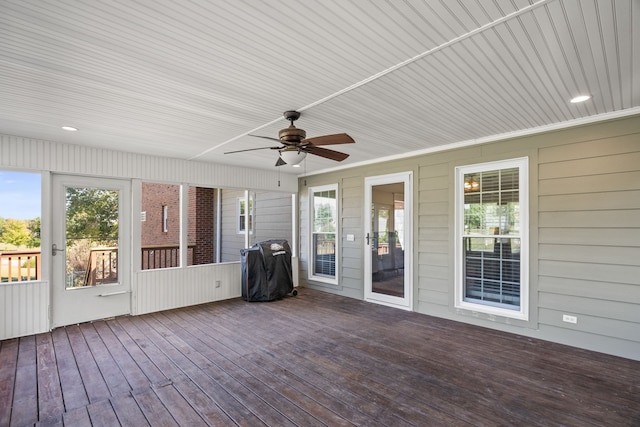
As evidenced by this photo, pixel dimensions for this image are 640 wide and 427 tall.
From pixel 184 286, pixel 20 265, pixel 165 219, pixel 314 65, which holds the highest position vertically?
pixel 314 65

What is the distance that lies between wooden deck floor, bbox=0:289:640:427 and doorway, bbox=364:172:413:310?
1014 mm

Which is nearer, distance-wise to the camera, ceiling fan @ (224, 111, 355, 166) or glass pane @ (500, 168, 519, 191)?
ceiling fan @ (224, 111, 355, 166)

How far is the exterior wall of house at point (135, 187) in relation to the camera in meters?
4.12

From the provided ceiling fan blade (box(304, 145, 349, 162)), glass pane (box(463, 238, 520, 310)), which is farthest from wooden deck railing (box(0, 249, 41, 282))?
glass pane (box(463, 238, 520, 310))

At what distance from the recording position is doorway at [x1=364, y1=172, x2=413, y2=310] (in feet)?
17.3

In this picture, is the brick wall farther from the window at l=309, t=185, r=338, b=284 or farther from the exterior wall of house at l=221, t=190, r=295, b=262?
the window at l=309, t=185, r=338, b=284

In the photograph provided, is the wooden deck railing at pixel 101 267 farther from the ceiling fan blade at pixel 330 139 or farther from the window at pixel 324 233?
the ceiling fan blade at pixel 330 139

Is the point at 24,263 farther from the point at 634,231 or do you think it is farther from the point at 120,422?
the point at 634,231

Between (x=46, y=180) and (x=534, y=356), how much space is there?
649 centimetres

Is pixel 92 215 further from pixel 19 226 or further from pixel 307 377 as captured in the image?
pixel 307 377

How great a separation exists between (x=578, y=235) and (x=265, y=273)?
4739mm

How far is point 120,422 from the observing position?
2289mm

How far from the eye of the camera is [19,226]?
13.9 ft

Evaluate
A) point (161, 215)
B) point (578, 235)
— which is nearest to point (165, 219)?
point (161, 215)
